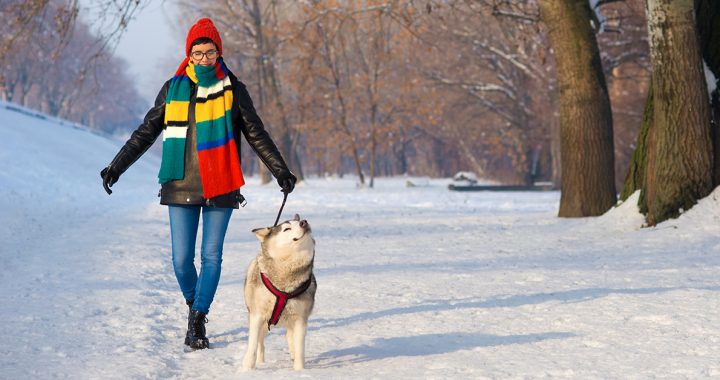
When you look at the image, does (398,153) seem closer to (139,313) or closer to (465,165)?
(465,165)

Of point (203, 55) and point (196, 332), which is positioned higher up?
point (203, 55)

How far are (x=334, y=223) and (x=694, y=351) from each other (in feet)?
40.4

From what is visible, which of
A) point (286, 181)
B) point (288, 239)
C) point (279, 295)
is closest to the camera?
point (288, 239)

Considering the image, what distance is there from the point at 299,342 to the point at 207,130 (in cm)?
166

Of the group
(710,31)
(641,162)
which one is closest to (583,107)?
(641,162)

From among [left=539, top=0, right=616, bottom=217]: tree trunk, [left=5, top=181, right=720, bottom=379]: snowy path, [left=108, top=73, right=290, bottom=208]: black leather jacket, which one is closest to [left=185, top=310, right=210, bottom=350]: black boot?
[left=5, top=181, right=720, bottom=379]: snowy path

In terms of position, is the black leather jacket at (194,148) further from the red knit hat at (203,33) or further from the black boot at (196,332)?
the black boot at (196,332)

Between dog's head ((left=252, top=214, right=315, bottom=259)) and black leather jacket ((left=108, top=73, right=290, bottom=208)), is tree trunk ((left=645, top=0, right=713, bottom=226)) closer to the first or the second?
black leather jacket ((left=108, top=73, right=290, bottom=208))

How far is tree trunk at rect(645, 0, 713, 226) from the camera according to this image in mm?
12453

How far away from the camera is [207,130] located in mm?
6020

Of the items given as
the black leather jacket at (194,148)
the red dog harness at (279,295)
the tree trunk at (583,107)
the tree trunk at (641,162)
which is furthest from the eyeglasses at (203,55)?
the tree trunk at (583,107)

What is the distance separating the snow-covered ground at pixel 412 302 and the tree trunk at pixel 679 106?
16.2 inches

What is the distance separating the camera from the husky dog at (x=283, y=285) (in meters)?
5.11

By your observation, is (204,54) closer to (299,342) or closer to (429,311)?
(299,342)
